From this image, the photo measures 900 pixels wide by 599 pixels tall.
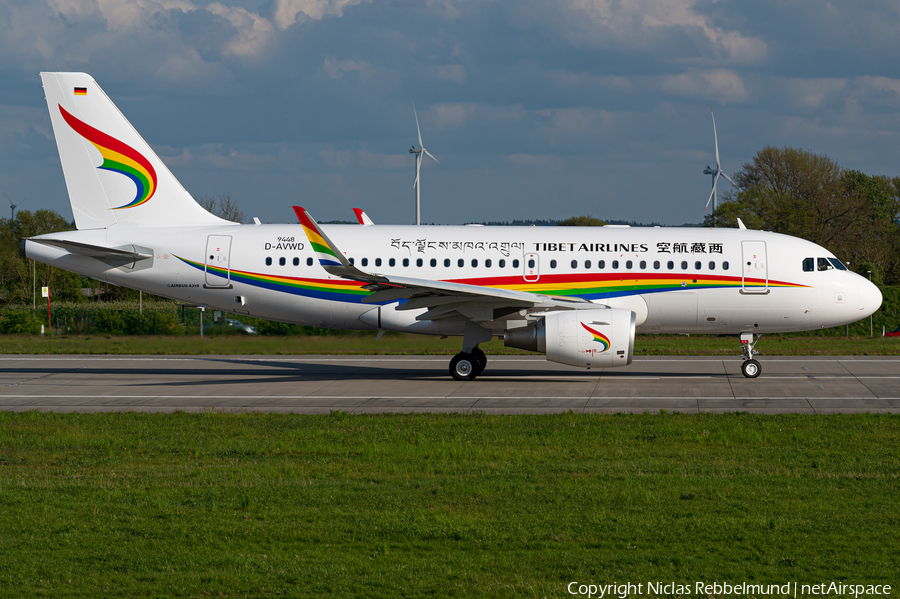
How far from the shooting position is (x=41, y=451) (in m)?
12.2

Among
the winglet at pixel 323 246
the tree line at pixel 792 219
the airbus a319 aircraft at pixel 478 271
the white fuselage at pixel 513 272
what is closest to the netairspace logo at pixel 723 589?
the winglet at pixel 323 246

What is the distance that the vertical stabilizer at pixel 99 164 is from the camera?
74.8 ft

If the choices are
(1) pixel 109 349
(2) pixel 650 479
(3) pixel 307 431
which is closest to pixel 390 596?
(2) pixel 650 479

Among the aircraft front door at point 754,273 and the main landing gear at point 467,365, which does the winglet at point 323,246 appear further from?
the aircraft front door at point 754,273

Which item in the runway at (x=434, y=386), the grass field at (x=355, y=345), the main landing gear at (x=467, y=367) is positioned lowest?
the runway at (x=434, y=386)

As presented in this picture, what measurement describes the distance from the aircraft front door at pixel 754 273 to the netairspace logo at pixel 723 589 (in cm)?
1634

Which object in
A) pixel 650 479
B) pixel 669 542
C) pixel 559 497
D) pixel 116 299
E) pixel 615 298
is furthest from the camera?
pixel 116 299

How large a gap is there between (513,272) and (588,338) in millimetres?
3124

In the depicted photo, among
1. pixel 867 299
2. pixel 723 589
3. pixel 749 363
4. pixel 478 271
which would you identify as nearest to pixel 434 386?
pixel 478 271

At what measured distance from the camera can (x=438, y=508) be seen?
8.75m

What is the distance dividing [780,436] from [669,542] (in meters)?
6.39

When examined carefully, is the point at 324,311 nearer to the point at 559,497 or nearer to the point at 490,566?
the point at 559,497

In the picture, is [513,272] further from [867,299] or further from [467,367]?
[867,299]

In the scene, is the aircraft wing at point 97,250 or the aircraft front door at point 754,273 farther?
the aircraft front door at point 754,273
